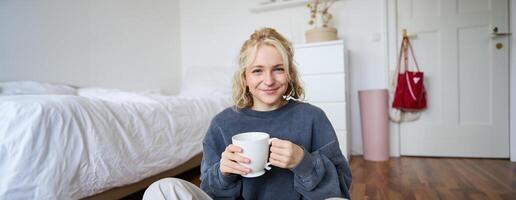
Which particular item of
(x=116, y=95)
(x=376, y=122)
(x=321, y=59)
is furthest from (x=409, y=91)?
(x=116, y=95)

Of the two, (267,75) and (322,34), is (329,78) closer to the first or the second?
(322,34)

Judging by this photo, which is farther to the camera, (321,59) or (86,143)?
(321,59)

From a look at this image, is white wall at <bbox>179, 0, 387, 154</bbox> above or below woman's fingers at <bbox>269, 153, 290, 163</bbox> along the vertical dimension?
above

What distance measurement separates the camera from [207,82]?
2564 millimetres

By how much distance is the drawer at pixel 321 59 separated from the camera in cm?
215

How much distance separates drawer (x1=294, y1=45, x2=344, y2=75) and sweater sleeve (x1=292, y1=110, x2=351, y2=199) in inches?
57.0

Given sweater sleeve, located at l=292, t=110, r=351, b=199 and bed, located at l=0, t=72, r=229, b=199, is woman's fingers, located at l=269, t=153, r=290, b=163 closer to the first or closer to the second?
sweater sleeve, located at l=292, t=110, r=351, b=199

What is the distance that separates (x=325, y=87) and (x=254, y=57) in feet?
5.12

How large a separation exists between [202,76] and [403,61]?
1669 mm

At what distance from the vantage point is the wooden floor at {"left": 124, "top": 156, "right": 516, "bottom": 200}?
152 centimetres

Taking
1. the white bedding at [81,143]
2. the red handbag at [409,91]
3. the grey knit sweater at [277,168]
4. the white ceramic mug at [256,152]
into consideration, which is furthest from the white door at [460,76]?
the white ceramic mug at [256,152]

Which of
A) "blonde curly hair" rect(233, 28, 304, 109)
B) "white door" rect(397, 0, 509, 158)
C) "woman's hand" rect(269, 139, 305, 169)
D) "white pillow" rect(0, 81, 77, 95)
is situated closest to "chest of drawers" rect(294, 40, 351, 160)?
"white door" rect(397, 0, 509, 158)

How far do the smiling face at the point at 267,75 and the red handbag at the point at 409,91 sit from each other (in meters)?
1.90

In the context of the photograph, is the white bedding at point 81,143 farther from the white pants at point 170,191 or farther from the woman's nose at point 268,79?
the woman's nose at point 268,79
